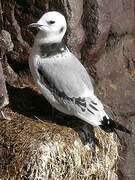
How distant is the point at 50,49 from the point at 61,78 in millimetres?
168

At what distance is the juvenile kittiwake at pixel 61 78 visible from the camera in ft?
13.6

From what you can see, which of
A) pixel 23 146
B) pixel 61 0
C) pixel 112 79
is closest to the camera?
pixel 23 146

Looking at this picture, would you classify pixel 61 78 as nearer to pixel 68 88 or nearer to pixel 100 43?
pixel 68 88

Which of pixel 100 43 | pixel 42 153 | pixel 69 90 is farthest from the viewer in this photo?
pixel 100 43

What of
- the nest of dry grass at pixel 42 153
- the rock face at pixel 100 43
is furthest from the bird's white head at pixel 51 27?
the nest of dry grass at pixel 42 153

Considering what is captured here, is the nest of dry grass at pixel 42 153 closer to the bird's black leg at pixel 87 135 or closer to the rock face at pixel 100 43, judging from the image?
the bird's black leg at pixel 87 135

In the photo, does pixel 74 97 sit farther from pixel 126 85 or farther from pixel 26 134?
pixel 126 85

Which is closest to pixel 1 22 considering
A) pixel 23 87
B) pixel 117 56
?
pixel 23 87

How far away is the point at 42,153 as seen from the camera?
13.3 ft

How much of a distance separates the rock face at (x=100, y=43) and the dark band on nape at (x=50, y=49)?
271 mm

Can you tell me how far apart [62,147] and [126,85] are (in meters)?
0.80

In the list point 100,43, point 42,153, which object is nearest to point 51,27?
point 100,43

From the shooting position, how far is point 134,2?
4.75m

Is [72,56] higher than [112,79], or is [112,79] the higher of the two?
[72,56]
